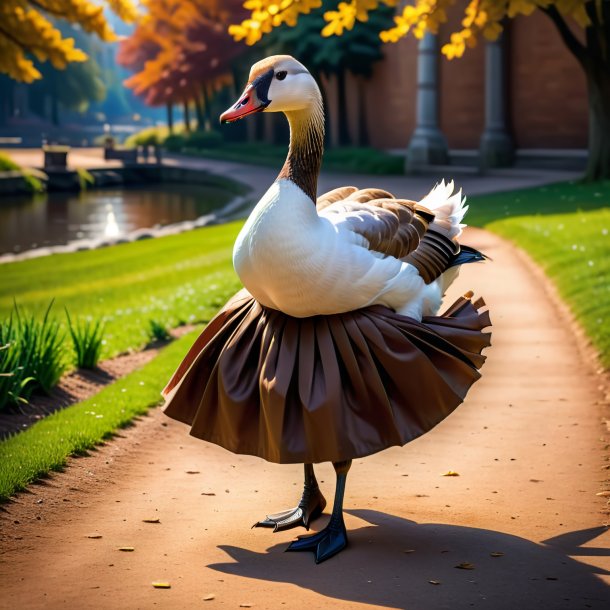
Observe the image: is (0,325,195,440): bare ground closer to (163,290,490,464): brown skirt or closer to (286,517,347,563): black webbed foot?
(163,290,490,464): brown skirt

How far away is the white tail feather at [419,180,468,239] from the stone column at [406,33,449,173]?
27259mm

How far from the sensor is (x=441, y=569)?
15.3 ft

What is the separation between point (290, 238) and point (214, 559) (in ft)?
5.04

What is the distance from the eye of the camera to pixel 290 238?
4.68 metres

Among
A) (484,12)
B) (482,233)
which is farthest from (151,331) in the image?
(482,233)

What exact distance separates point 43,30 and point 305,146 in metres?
8.47

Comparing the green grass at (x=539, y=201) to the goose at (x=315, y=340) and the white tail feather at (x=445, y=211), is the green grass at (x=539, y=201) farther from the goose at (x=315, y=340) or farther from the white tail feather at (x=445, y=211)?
the goose at (x=315, y=340)

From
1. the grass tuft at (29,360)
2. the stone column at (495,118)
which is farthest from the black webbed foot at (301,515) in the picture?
the stone column at (495,118)

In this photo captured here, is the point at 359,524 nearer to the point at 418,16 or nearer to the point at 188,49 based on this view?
the point at 418,16

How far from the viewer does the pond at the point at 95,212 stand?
25.6 m

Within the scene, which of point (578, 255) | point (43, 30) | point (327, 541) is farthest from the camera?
point (578, 255)

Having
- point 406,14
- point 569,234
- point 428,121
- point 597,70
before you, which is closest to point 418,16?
point 406,14

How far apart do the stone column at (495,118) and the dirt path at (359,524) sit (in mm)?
23750

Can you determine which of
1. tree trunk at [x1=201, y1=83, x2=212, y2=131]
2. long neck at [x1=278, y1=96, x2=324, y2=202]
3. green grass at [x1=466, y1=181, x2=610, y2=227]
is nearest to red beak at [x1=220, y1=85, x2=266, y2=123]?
long neck at [x1=278, y1=96, x2=324, y2=202]
